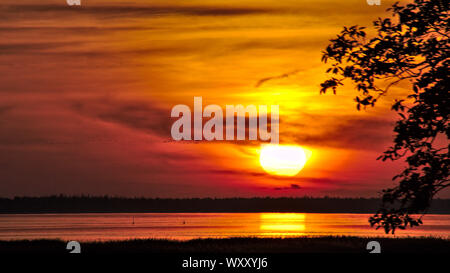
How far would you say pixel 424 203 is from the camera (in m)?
24.4

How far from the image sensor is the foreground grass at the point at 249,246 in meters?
41.1

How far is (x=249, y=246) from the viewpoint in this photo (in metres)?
44.6

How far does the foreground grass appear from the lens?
41.1 m

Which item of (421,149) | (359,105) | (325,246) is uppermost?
(359,105)

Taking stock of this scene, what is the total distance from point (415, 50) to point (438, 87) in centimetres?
216
